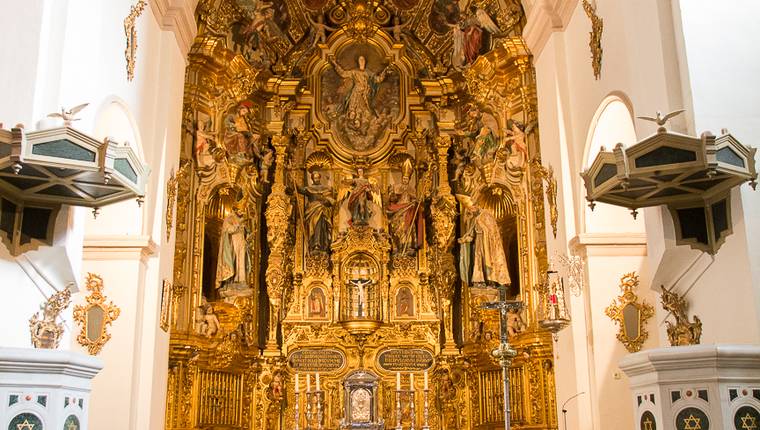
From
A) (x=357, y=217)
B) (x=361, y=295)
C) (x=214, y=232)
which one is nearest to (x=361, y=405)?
(x=361, y=295)

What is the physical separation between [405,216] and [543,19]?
5.13m

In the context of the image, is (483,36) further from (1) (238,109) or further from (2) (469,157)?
(1) (238,109)

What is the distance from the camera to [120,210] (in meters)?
11.6

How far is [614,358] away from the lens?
35.1ft

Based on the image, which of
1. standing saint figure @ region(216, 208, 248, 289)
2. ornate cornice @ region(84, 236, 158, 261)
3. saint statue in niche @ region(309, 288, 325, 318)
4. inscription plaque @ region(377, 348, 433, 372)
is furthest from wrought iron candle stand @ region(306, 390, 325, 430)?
ornate cornice @ region(84, 236, 158, 261)

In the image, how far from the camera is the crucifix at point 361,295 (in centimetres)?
1566

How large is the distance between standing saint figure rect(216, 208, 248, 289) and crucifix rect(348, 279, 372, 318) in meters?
2.20

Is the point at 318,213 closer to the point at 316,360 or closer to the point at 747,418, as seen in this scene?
the point at 316,360

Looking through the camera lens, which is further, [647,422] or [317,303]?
[317,303]

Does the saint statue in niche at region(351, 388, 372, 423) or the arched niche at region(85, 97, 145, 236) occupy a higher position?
the arched niche at region(85, 97, 145, 236)

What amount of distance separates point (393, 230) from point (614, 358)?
21.4 feet

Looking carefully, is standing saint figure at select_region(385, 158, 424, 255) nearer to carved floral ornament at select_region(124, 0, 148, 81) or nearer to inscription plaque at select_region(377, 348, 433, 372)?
inscription plaque at select_region(377, 348, 433, 372)

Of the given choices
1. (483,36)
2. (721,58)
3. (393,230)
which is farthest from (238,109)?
(721,58)

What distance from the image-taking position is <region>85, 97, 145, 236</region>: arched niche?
36.2 feet
